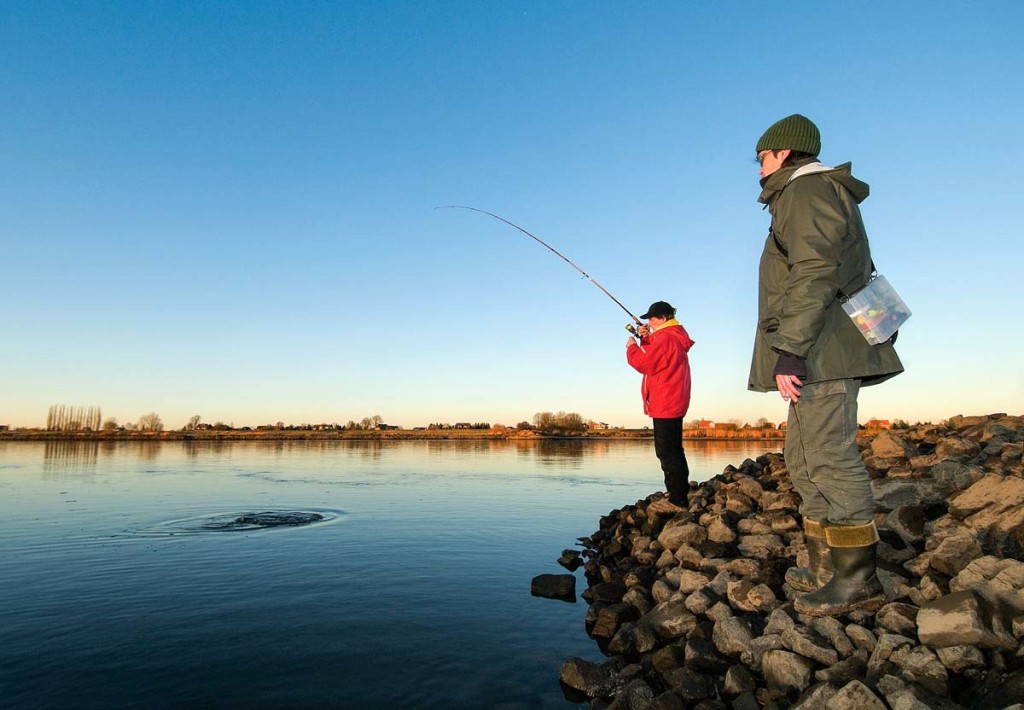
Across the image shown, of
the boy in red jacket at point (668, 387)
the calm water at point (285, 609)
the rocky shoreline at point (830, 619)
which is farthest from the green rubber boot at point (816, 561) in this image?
the boy in red jacket at point (668, 387)

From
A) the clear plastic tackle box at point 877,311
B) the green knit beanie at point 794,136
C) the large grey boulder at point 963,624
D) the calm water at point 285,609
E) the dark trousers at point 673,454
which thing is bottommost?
the calm water at point 285,609

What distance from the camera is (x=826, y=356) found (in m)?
3.49

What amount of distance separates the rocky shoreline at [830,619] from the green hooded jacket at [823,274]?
1.35 metres

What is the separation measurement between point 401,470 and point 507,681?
61.4 ft

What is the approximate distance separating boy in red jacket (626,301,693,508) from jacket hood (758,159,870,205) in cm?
363

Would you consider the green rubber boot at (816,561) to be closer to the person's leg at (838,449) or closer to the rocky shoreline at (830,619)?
the rocky shoreline at (830,619)

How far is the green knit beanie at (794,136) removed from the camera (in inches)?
151

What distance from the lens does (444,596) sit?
18.9 feet

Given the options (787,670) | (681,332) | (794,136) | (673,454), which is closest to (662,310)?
(681,332)

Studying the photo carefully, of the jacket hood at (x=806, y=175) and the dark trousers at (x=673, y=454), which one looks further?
the dark trousers at (x=673, y=454)

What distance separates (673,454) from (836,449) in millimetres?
4220

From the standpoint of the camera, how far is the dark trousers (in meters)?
7.55

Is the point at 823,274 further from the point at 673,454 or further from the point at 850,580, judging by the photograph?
the point at 673,454

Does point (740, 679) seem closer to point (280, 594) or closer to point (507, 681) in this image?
point (507, 681)
